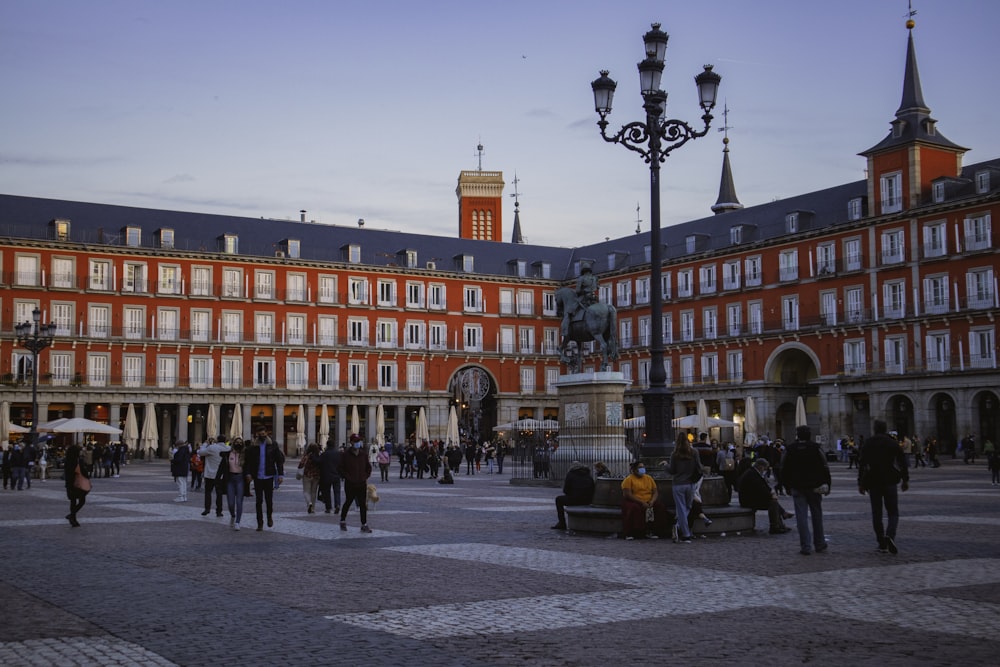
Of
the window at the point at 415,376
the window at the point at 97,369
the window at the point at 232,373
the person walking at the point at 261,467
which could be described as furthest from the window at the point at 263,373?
the person walking at the point at 261,467

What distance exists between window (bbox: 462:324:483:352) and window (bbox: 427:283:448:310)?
2.42m

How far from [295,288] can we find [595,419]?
47.2 m

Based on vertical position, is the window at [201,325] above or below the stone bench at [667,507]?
above

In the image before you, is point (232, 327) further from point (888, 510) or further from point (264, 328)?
point (888, 510)

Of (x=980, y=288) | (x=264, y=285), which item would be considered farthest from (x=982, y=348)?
(x=264, y=285)

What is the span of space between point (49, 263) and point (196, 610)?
62.1 m

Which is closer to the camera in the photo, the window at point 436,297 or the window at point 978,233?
the window at point 978,233

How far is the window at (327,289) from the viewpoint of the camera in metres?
73.4

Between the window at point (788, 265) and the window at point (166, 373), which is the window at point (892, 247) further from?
the window at point (166, 373)

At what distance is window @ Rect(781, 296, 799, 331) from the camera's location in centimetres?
6319

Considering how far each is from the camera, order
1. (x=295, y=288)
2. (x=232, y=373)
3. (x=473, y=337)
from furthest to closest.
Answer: (x=473, y=337) → (x=295, y=288) → (x=232, y=373)

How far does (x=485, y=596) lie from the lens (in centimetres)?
949

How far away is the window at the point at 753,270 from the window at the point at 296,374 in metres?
29.7

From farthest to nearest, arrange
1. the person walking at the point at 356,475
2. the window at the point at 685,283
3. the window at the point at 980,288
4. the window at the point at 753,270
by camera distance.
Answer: the window at the point at 685,283 < the window at the point at 753,270 < the window at the point at 980,288 < the person walking at the point at 356,475
